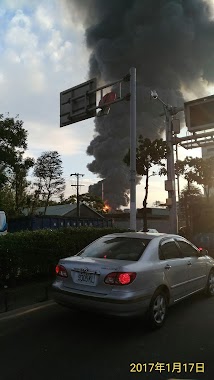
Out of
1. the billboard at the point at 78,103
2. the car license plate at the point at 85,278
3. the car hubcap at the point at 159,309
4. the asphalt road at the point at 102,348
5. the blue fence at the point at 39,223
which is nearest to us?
the asphalt road at the point at 102,348

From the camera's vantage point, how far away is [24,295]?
678cm

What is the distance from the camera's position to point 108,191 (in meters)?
69.1

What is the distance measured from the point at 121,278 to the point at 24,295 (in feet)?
9.22

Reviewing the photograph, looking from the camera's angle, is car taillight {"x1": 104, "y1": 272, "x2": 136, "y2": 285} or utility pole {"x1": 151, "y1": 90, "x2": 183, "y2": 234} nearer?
car taillight {"x1": 104, "y1": 272, "x2": 136, "y2": 285}

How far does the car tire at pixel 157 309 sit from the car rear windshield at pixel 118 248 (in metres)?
0.64

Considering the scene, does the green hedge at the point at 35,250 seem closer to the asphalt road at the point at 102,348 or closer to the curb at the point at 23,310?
the curb at the point at 23,310

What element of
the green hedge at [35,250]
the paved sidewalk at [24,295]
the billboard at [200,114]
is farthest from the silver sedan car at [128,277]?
the billboard at [200,114]

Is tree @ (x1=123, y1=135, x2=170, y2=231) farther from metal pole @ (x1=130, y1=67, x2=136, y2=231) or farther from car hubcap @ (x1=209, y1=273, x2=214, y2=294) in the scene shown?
car hubcap @ (x1=209, y1=273, x2=214, y2=294)

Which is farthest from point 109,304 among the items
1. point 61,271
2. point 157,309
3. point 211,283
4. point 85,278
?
point 211,283

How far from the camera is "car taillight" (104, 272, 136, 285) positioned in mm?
4754

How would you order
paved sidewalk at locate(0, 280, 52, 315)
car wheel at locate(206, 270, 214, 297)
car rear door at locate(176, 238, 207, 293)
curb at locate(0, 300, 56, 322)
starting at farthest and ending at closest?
car wheel at locate(206, 270, 214, 297) < car rear door at locate(176, 238, 207, 293) < paved sidewalk at locate(0, 280, 52, 315) < curb at locate(0, 300, 56, 322)

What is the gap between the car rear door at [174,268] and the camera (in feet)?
18.2

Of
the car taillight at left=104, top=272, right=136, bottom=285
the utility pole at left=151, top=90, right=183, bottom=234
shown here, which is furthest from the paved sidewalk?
the utility pole at left=151, top=90, right=183, bottom=234

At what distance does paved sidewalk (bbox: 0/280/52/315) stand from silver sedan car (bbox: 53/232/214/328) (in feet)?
4.11
